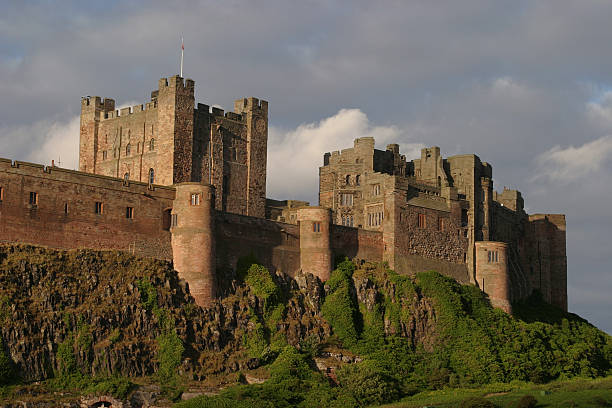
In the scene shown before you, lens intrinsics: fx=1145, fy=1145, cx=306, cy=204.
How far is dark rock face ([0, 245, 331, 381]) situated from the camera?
221 ft

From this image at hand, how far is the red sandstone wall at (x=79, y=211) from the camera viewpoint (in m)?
70.5

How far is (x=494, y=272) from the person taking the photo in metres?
95.1

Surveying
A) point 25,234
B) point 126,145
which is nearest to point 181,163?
point 126,145

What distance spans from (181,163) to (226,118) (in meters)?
7.00

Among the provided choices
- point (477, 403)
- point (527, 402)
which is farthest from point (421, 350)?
point (527, 402)

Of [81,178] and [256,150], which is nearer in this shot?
[81,178]

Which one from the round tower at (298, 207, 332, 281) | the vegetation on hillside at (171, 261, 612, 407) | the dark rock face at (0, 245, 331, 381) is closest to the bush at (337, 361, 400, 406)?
the vegetation on hillside at (171, 261, 612, 407)

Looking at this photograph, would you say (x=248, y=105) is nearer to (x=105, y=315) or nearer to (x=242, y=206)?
(x=242, y=206)

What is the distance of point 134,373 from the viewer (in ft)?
229

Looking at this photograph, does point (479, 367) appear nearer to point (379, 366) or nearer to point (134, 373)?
point (379, 366)

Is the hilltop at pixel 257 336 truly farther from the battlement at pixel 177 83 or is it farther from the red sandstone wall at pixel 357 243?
the battlement at pixel 177 83

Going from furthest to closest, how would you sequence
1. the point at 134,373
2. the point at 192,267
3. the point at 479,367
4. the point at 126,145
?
the point at 126,145
the point at 479,367
the point at 192,267
the point at 134,373

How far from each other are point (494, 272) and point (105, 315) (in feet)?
122

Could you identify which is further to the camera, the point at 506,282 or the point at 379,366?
the point at 506,282
